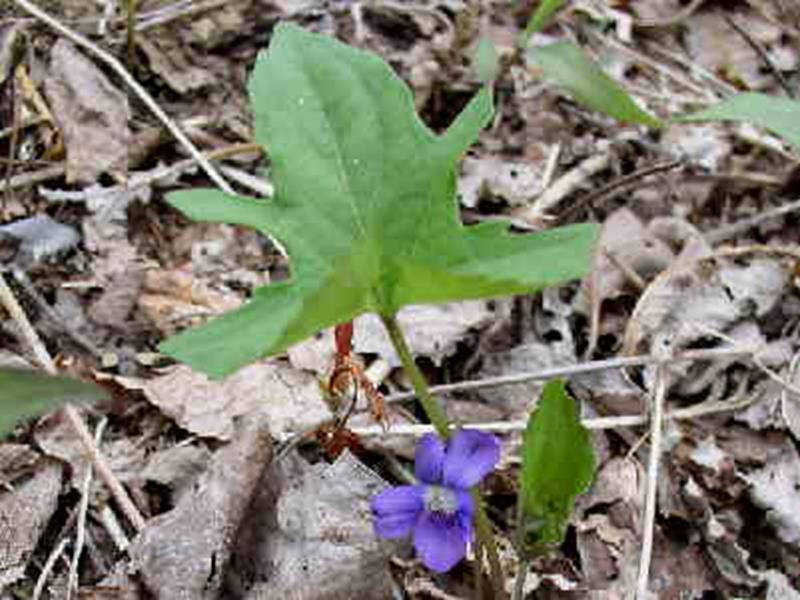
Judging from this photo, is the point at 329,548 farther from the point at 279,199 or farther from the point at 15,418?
the point at 15,418

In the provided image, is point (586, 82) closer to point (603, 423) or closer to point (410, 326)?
point (410, 326)

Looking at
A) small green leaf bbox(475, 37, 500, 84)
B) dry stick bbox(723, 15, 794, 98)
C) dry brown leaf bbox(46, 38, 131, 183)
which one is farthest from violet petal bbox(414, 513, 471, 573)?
dry stick bbox(723, 15, 794, 98)

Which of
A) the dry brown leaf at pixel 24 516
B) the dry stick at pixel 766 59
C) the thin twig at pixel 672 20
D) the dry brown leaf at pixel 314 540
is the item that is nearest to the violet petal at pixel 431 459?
the dry brown leaf at pixel 314 540

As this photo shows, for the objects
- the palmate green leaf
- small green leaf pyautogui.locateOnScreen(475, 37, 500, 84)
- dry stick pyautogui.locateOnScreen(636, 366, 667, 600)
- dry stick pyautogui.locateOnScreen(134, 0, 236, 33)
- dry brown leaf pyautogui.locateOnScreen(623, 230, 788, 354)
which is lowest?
dry brown leaf pyautogui.locateOnScreen(623, 230, 788, 354)

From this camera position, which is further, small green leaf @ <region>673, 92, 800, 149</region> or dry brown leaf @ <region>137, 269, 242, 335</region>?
dry brown leaf @ <region>137, 269, 242, 335</region>

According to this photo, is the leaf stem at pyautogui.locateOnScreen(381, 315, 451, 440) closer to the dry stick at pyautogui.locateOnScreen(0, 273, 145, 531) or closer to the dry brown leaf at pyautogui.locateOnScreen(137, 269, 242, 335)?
the dry stick at pyautogui.locateOnScreen(0, 273, 145, 531)

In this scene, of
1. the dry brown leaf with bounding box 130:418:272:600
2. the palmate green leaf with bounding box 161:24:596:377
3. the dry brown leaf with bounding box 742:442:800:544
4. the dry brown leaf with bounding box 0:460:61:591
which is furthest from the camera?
the dry brown leaf with bounding box 742:442:800:544

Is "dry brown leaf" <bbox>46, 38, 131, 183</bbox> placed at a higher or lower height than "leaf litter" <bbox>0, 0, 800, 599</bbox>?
higher
